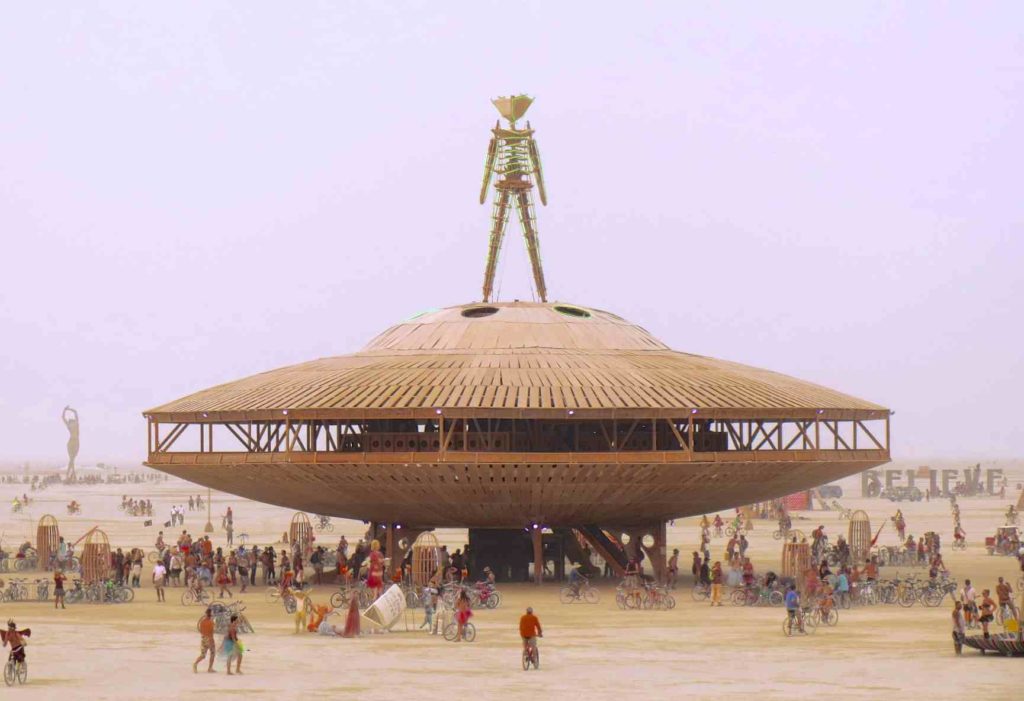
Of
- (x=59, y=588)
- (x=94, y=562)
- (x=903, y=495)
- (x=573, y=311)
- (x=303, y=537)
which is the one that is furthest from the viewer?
(x=903, y=495)

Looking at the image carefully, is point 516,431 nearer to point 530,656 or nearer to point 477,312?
point 477,312

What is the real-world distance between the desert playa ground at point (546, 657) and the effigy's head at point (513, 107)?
21.1m

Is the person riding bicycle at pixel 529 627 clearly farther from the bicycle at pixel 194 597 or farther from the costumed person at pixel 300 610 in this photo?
the bicycle at pixel 194 597

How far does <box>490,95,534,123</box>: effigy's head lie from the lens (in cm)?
7596

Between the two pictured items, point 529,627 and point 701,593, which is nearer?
point 529,627

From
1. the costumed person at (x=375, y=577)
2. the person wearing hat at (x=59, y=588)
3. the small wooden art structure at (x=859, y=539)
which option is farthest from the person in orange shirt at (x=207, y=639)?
the small wooden art structure at (x=859, y=539)

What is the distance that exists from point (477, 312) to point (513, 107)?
31.6 feet

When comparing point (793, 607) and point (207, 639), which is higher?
point (793, 607)

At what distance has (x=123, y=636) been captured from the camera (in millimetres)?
49781

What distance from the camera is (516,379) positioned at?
62.2 m

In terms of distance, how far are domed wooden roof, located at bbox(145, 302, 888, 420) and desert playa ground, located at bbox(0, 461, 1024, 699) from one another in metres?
6.03

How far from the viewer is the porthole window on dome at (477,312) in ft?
232

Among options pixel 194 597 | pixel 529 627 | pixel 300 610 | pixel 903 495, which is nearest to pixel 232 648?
pixel 529 627

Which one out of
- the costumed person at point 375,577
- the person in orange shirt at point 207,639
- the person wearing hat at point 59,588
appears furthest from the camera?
the person wearing hat at point 59,588
